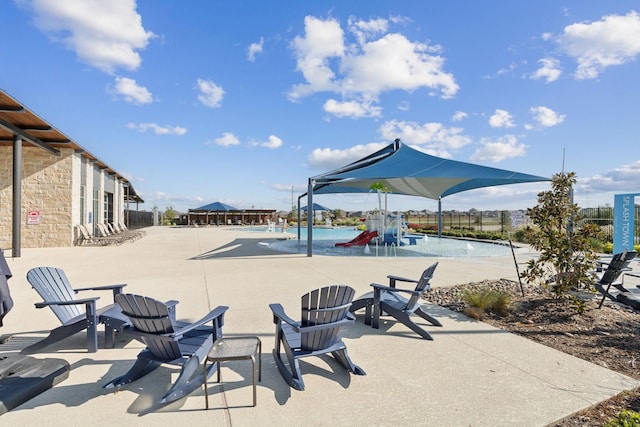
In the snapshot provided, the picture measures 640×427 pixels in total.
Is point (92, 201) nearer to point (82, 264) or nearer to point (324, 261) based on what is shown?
point (82, 264)

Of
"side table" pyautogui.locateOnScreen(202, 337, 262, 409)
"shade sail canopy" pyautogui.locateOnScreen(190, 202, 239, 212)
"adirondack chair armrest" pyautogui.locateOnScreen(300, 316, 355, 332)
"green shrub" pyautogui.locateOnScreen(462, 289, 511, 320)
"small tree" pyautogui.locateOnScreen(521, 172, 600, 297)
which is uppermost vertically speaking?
"shade sail canopy" pyautogui.locateOnScreen(190, 202, 239, 212)

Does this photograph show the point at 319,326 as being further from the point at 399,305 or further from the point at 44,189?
the point at 44,189

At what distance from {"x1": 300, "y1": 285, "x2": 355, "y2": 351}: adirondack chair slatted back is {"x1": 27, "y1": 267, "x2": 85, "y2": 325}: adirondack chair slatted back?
257cm

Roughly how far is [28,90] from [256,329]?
43.8ft

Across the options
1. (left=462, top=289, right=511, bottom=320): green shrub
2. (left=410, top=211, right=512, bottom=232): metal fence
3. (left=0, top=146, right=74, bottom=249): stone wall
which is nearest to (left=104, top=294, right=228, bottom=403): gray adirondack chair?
(left=462, top=289, right=511, bottom=320): green shrub

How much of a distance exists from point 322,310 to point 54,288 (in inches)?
116

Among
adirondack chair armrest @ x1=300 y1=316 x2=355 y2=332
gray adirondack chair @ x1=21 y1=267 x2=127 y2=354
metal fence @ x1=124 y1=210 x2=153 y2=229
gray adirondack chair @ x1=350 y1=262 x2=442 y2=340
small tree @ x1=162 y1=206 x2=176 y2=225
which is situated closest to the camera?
adirondack chair armrest @ x1=300 y1=316 x2=355 y2=332

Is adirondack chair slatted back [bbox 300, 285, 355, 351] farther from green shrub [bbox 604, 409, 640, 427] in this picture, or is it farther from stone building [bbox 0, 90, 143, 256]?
stone building [bbox 0, 90, 143, 256]

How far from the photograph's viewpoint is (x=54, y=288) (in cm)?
373

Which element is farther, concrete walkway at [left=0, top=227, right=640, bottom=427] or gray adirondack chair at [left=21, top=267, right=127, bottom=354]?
gray adirondack chair at [left=21, top=267, right=127, bottom=354]

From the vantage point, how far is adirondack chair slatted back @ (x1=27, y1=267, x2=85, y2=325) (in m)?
3.55

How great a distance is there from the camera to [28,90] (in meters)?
12.1

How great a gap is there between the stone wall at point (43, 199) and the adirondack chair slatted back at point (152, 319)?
1501 centimetres

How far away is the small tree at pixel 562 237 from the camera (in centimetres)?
478
